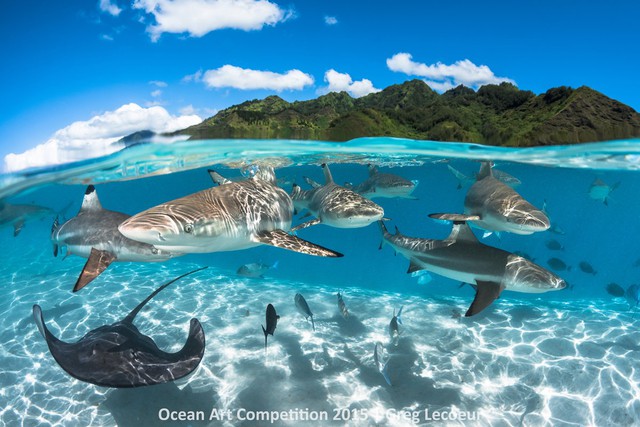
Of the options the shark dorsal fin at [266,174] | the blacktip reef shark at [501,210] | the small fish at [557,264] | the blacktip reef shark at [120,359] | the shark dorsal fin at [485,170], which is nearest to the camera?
the blacktip reef shark at [120,359]

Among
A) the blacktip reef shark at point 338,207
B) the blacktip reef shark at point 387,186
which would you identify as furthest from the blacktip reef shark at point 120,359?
the blacktip reef shark at point 387,186

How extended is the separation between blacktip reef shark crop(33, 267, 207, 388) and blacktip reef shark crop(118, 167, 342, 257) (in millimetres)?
1788

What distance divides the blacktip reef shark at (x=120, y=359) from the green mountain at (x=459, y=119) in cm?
854

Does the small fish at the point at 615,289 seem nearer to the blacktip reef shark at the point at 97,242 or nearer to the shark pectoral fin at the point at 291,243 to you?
the shark pectoral fin at the point at 291,243

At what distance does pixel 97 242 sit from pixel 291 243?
386 centimetres

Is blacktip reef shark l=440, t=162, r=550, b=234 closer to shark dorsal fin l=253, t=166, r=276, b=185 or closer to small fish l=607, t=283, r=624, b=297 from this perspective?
shark dorsal fin l=253, t=166, r=276, b=185

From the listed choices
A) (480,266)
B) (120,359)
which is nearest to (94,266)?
(120,359)

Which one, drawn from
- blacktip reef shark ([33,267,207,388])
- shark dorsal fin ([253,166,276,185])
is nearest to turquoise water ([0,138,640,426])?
blacktip reef shark ([33,267,207,388])

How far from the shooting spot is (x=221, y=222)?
4004 mm

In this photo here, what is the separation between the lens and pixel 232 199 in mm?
4637

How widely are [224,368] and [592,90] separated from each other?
14718 millimetres

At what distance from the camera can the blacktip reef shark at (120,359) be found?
443 cm

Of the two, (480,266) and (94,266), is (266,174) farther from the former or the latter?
(480,266)

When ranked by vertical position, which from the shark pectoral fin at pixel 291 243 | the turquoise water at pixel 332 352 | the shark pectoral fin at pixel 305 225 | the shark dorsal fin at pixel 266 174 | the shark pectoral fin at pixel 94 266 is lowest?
the turquoise water at pixel 332 352
